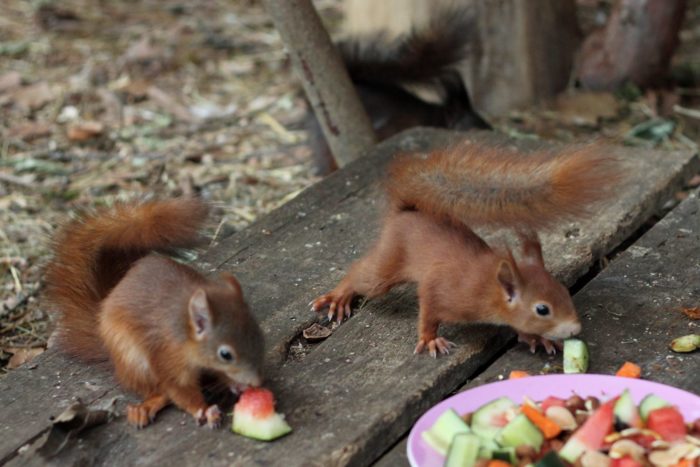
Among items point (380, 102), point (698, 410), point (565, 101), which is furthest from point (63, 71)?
point (698, 410)

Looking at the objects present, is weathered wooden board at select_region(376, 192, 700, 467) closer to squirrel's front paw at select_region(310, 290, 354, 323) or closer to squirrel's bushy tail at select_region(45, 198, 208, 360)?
squirrel's front paw at select_region(310, 290, 354, 323)

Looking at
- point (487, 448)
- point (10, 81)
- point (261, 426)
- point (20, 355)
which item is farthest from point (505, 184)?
point (10, 81)

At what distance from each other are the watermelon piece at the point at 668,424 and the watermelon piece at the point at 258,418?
2.54ft

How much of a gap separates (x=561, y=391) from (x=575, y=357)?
0.17m

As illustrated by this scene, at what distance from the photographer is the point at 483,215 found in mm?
2709

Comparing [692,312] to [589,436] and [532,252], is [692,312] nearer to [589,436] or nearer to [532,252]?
[532,252]

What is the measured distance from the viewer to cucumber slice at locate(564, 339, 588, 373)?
2.64 metres

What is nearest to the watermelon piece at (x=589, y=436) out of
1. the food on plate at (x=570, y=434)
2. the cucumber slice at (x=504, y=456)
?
the food on plate at (x=570, y=434)

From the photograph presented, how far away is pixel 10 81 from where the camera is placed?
6164 mm

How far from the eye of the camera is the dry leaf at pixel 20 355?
3.46 m

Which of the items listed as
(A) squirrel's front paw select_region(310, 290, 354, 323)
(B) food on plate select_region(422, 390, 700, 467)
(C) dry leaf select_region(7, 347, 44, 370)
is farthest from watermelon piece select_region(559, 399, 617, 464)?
(C) dry leaf select_region(7, 347, 44, 370)

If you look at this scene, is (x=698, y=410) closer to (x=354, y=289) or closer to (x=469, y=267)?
(x=469, y=267)

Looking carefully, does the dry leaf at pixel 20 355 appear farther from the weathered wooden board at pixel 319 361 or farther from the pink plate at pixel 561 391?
the pink plate at pixel 561 391

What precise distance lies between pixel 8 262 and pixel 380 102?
2157 mm
